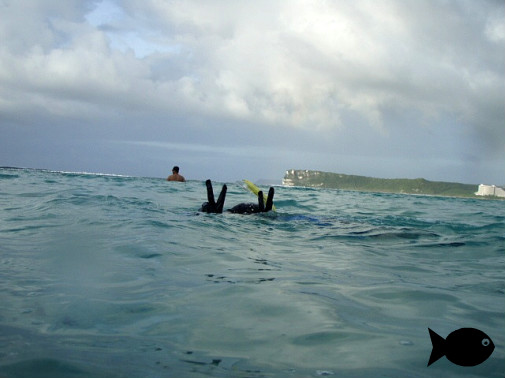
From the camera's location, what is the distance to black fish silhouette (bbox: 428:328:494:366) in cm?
194

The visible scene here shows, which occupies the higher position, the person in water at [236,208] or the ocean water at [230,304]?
the person in water at [236,208]

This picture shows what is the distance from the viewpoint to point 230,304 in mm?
3818

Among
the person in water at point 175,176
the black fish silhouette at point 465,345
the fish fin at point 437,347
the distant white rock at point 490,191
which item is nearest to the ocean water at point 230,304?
the fish fin at point 437,347

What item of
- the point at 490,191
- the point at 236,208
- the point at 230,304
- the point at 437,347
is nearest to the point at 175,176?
the point at 236,208

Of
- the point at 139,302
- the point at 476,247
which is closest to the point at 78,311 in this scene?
the point at 139,302

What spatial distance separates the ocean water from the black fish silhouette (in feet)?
1.73

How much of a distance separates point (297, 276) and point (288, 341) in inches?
80.1

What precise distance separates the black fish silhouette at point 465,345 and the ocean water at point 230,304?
1.73ft

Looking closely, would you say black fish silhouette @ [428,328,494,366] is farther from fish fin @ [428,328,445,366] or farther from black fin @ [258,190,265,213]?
black fin @ [258,190,265,213]

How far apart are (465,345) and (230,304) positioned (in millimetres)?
2187

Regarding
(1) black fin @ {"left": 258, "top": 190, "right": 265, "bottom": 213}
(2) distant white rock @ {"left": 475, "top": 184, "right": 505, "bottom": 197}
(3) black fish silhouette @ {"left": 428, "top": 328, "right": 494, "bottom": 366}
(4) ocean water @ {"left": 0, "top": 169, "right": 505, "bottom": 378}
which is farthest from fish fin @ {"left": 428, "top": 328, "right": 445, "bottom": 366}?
(2) distant white rock @ {"left": 475, "top": 184, "right": 505, "bottom": 197}

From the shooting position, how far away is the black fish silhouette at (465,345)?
1938mm

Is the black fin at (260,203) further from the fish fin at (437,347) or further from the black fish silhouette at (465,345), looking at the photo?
the black fish silhouette at (465,345)

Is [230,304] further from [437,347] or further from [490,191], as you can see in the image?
[490,191]
